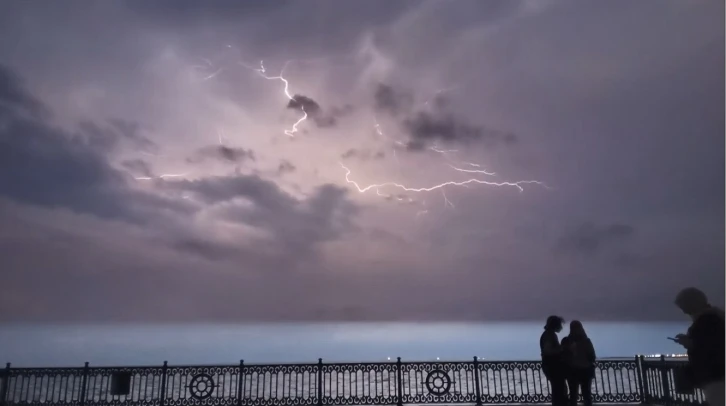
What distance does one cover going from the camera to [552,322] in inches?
412

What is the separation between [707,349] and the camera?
6113mm

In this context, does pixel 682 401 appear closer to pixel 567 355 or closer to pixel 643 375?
pixel 643 375

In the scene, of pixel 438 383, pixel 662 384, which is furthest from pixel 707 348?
pixel 438 383

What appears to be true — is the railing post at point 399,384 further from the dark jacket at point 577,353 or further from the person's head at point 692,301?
the person's head at point 692,301

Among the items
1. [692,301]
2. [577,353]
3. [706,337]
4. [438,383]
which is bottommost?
[438,383]

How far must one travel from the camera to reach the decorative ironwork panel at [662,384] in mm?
11819

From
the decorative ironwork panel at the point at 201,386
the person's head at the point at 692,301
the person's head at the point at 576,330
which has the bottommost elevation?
the decorative ironwork panel at the point at 201,386

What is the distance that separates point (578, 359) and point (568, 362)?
0.24 meters

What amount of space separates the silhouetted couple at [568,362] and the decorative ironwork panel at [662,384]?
7.09ft

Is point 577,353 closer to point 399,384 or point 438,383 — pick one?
point 438,383

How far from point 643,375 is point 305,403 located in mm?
8837

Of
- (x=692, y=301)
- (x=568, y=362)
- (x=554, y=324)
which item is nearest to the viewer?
(x=692, y=301)

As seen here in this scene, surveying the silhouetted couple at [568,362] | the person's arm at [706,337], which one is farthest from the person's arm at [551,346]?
the person's arm at [706,337]

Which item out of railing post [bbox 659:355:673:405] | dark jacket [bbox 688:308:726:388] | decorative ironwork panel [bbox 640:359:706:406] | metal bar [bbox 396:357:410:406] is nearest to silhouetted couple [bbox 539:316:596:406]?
decorative ironwork panel [bbox 640:359:706:406]
